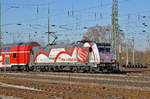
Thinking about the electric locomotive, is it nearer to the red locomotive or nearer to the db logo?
the db logo

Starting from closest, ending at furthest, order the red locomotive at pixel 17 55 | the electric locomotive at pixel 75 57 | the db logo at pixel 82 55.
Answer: the electric locomotive at pixel 75 57 < the db logo at pixel 82 55 < the red locomotive at pixel 17 55

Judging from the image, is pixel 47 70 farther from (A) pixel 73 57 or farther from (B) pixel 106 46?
(B) pixel 106 46

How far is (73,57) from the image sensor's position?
32.2 m

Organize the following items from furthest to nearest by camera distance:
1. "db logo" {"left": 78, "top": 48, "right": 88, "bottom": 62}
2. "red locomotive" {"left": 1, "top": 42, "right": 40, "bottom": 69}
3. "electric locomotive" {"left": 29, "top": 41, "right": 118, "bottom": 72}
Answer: "red locomotive" {"left": 1, "top": 42, "right": 40, "bottom": 69}
"db logo" {"left": 78, "top": 48, "right": 88, "bottom": 62}
"electric locomotive" {"left": 29, "top": 41, "right": 118, "bottom": 72}

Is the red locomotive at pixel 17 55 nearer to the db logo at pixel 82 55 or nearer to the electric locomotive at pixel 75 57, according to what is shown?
the electric locomotive at pixel 75 57

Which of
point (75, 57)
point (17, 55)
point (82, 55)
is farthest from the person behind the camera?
point (17, 55)

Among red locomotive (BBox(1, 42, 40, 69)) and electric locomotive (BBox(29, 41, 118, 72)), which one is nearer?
electric locomotive (BBox(29, 41, 118, 72))

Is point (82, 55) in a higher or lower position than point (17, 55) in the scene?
higher

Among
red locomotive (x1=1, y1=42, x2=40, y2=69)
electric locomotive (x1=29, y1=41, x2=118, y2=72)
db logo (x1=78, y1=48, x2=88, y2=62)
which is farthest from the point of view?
red locomotive (x1=1, y1=42, x2=40, y2=69)

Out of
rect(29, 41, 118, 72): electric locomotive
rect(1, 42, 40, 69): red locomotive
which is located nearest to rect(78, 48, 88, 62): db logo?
rect(29, 41, 118, 72): electric locomotive

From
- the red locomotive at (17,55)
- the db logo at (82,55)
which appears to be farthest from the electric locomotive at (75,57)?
the red locomotive at (17,55)

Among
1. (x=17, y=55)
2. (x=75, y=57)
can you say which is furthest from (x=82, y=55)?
(x=17, y=55)

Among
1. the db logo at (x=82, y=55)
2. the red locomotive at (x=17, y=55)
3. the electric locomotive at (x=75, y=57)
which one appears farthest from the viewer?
the red locomotive at (x=17, y=55)

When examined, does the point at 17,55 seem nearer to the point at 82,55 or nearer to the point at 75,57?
the point at 75,57
